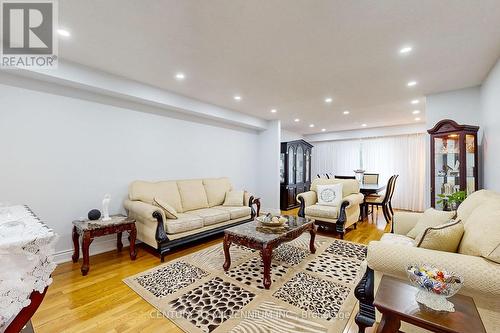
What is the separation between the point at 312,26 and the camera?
2.00 m

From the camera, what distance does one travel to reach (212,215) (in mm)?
3602

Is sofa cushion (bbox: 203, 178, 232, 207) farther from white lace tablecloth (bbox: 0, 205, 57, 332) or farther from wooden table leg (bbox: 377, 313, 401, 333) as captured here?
wooden table leg (bbox: 377, 313, 401, 333)

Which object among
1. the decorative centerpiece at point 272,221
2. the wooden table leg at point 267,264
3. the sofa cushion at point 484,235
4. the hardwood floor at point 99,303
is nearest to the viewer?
the sofa cushion at point 484,235

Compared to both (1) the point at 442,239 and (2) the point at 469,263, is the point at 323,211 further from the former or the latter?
(2) the point at 469,263

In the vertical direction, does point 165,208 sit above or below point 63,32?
below

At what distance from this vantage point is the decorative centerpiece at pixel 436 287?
113 cm

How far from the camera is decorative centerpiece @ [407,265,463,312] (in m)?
1.13

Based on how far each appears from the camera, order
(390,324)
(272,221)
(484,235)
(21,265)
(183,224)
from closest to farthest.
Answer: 1. (21,265)
2. (390,324)
3. (484,235)
4. (272,221)
5. (183,224)

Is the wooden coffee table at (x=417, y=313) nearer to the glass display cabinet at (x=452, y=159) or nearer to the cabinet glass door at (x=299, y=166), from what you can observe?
the glass display cabinet at (x=452, y=159)

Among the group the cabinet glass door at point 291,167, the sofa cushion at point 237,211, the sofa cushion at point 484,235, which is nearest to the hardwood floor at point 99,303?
the sofa cushion at point 484,235

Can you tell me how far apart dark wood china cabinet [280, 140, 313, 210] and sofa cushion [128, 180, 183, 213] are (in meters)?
3.33

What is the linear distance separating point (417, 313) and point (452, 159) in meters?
3.47

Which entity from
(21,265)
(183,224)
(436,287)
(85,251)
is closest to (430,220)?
(436,287)

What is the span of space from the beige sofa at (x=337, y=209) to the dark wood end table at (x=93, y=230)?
2.89 meters
